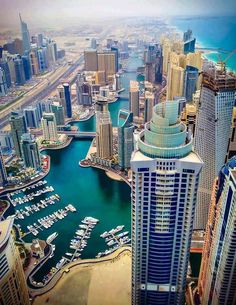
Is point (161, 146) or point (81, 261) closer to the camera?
point (161, 146)

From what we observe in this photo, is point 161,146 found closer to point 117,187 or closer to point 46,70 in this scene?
point 117,187

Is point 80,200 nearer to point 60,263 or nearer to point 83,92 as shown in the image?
point 60,263

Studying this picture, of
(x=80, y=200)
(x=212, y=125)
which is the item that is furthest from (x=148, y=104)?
(x=212, y=125)

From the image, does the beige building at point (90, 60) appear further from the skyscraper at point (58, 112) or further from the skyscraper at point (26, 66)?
the skyscraper at point (58, 112)

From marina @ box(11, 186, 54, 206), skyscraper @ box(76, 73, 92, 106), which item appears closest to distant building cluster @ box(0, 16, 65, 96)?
skyscraper @ box(76, 73, 92, 106)

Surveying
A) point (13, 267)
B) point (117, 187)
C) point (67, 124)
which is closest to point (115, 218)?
point (117, 187)

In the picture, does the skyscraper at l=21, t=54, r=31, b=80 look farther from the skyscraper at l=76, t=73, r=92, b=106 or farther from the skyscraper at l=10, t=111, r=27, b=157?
the skyscraper at l=10, t=111, r=27, b=157
